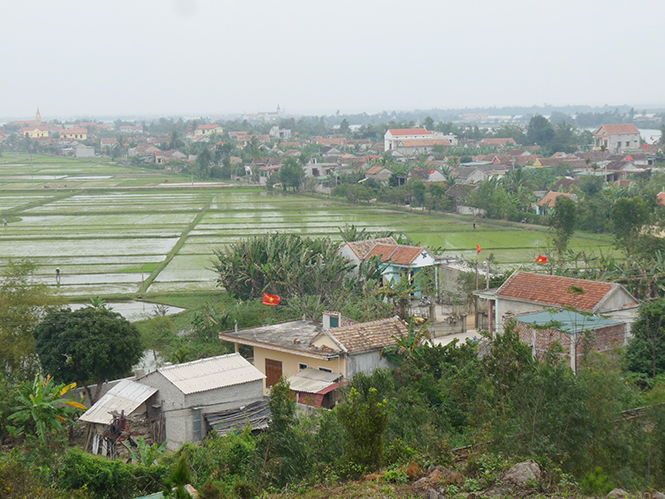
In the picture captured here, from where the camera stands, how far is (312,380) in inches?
547

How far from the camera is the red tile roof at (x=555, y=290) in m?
15.5

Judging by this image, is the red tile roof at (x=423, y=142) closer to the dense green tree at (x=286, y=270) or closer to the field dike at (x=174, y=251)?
the field dike at (x=174, y=251)

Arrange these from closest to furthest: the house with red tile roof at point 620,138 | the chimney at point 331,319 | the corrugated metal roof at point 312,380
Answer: the corrugated metal roof at point 312,380 < the chimney at point 331,319 < the house with red tile roof at point 620,138

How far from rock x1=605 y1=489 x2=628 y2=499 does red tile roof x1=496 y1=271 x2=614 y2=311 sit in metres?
8.27

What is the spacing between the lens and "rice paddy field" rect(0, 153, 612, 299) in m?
28.1

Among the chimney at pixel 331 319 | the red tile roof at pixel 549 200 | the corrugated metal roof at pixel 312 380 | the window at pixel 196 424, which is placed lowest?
the window at pixel 196 424

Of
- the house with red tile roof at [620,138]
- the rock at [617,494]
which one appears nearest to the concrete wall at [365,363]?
the rock at [617,494]

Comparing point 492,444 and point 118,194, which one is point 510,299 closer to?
point 492,444

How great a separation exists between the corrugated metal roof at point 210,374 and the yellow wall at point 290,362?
1.24 meters

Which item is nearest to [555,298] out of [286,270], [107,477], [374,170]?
[286,270]

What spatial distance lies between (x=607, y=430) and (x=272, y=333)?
30.4 ft

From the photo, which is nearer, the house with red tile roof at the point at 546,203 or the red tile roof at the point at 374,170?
the house with red tile roof at the point at 546,203

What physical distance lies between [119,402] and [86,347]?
2.42 metres

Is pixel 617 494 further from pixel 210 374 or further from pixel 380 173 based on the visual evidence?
pixel 380 173
